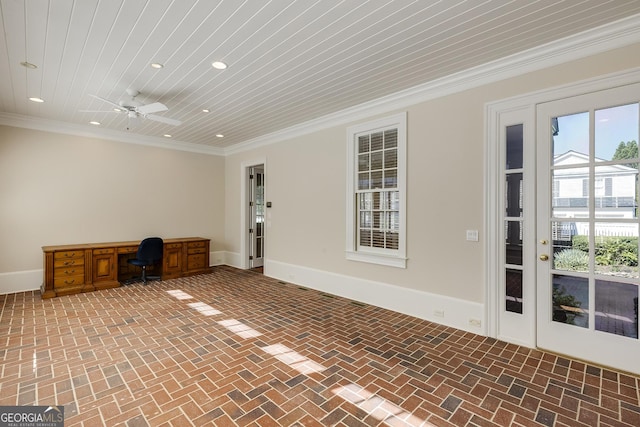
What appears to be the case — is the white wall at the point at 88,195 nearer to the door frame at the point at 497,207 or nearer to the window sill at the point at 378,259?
the window sill at the point at 378,259

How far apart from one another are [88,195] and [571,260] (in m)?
7.56

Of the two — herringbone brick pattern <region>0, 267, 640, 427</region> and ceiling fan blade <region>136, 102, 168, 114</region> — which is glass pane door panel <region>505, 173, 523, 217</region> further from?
ceiling fan blade <region>136, 102, 168, 114</region>

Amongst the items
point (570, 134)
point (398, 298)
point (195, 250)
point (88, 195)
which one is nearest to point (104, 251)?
point (88, 195)

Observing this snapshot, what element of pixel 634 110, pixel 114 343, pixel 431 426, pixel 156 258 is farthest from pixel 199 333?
pixel 634 110

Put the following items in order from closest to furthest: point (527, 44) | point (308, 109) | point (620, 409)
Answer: point (620, 409), point (527, 44), point (308, 109)

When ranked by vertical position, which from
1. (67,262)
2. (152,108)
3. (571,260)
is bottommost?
(67,262)

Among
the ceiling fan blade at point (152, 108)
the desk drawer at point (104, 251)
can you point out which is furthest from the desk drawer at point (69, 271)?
the ceiling fan blade at point (152, 108)

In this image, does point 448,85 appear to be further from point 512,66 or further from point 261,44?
point 261,44

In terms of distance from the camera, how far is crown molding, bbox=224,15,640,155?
8.23ft

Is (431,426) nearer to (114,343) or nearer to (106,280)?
(114,343)

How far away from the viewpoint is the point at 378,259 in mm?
4242

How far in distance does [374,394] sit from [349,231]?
8.83 feet

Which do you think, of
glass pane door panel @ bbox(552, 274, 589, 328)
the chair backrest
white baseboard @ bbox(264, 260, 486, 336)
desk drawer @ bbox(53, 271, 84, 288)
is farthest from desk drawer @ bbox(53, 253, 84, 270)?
glass pane door panel @ bbox(552, 274, 589, 328)

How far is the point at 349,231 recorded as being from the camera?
15.3 ft
